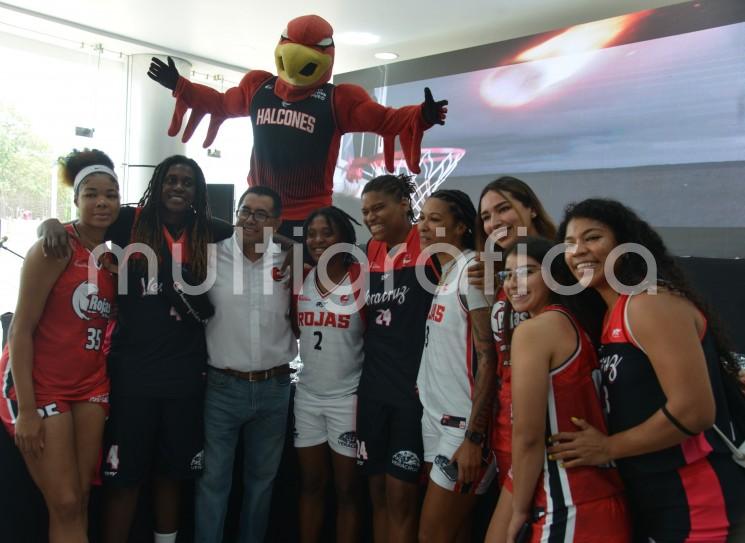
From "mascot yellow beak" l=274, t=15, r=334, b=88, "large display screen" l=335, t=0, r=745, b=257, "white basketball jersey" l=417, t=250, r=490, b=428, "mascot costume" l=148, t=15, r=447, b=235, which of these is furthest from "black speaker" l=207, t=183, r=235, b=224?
"white basketball jersey" l=417, t=250, r=490, b=428

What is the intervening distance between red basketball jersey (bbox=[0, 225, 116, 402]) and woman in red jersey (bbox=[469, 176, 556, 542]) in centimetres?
118

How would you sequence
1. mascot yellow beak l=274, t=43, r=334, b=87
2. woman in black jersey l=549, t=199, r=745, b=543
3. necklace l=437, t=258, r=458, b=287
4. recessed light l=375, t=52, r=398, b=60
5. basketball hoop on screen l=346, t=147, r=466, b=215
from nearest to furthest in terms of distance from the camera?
woman in black jersey l=549, t=199, r=745, b=543 < necklace l=437, t=258, r=458, b=287 < mascot yellow beak l=274, t=43, r=334, b=87 < basketball hoop on screen l=346, t=147, r=466, b=215 < recessed light l=375, t=52, r=398, b=60

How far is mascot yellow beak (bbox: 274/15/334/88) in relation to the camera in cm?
259

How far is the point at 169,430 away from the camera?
6.54ft

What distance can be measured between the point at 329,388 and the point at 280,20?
402 centimetres

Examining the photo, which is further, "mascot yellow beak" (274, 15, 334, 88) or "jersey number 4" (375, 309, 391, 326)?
"mascot yellow beak" (274, 15, 334, 88)

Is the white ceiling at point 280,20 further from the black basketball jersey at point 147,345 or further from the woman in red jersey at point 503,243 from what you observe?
the black basketball jersey at point 147,345

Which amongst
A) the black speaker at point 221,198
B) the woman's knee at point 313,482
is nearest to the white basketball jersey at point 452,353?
the woman's knee at point 313,482

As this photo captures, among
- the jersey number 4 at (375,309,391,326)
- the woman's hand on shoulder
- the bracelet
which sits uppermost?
the woman's hand on shoulder

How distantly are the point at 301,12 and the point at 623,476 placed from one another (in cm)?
455

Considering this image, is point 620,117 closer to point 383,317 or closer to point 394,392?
point 383,317

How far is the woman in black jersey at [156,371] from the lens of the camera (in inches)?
76.6

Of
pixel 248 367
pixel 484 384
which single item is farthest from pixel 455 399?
pixel 248 367

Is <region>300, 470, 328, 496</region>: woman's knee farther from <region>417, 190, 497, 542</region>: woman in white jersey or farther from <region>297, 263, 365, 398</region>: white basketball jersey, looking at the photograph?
<region>417, 190, 497, 542</region>: woman in white jersey
